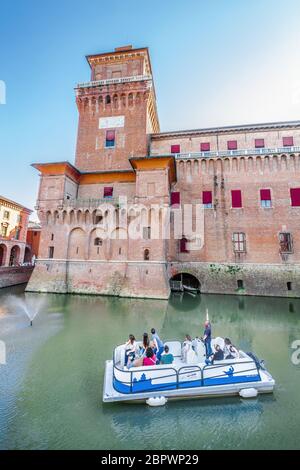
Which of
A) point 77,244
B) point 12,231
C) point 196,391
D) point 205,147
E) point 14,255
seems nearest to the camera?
point 196,391

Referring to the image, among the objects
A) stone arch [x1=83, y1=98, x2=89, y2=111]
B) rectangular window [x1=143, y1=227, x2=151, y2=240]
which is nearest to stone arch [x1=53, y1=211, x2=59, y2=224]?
rectangular window [x1=143, y1=227, x2=151, y2=240]

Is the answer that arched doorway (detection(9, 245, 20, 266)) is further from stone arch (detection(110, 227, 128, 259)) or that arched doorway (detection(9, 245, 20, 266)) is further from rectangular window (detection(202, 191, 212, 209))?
rectangular window (detection(202, 191, 212, 209))

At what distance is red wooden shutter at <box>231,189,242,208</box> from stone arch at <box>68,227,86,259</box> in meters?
14.8

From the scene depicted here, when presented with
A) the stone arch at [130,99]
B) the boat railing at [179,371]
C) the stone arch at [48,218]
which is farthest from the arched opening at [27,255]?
the boat railing at [179,371]

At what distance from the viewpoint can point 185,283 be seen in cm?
2491

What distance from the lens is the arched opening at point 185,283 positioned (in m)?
22.8

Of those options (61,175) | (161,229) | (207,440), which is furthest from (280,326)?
→ (61,175)

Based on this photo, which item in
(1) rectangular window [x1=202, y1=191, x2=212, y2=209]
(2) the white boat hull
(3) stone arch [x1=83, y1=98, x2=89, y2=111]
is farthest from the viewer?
(3) stone arch [x1=83, y1=98, x2=89, y2=111]

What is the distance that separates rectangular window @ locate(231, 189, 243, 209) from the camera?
72.6 feet

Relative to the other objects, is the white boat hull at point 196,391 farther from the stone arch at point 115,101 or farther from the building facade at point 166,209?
the stone arch at point 115,101

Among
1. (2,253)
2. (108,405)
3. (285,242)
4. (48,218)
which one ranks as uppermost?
(48,218)

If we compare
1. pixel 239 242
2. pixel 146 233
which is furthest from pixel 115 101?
pixel 239 242

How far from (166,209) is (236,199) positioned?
7.62 metres

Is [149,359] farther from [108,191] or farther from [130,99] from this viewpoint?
[130,99]
